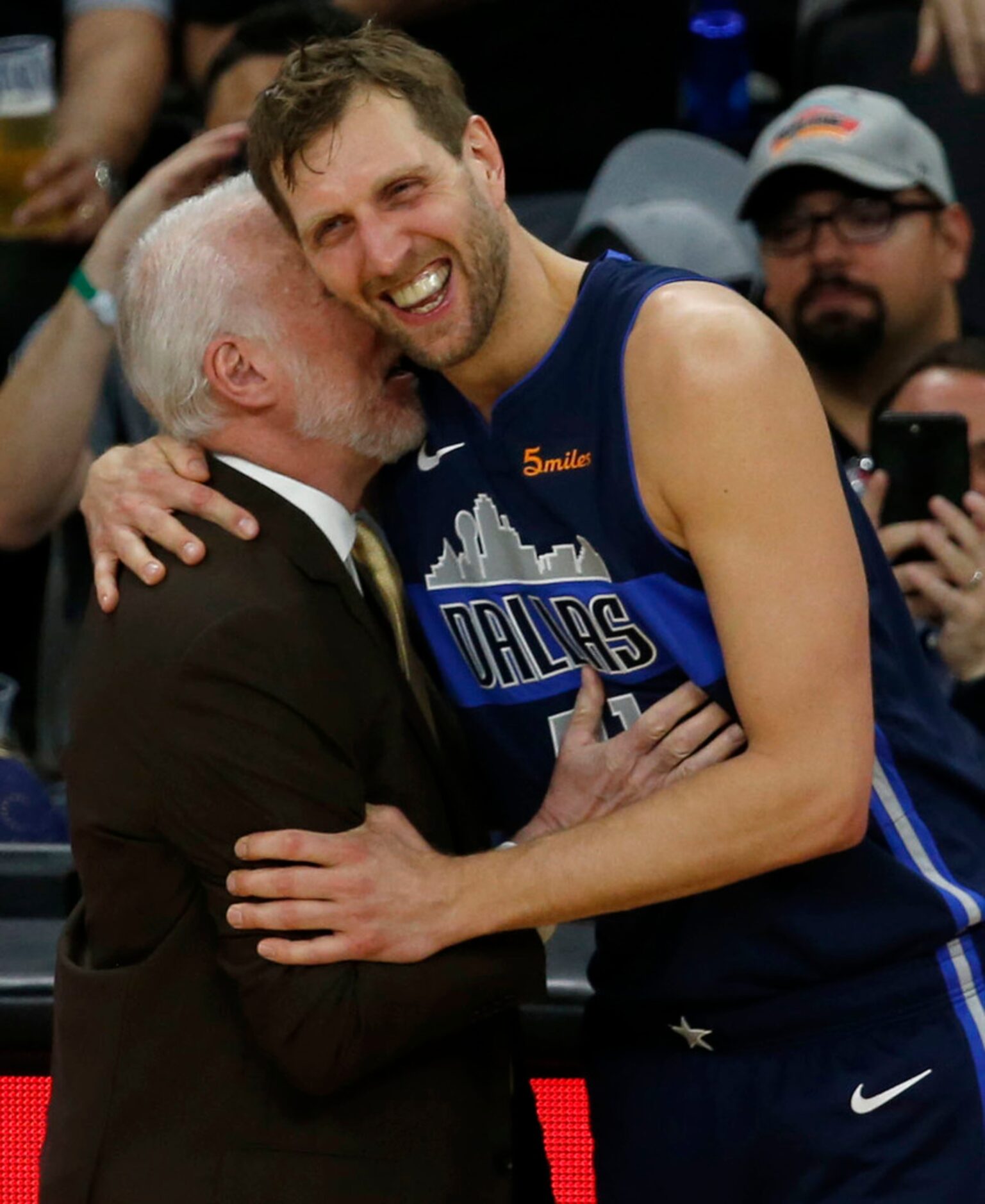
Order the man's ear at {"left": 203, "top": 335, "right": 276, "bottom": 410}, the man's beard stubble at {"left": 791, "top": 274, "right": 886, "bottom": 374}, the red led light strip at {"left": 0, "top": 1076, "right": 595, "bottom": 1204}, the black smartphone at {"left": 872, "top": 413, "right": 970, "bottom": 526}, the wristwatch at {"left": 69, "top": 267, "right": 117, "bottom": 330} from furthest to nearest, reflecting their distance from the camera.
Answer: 1. the man's beard stubble at {"left": 791, "top": 274, "right": 886, "bottom": 374}
2. the wristwatch at {"left": 69, "top": 267, "right": 117, "bottom": 330}
3. the black smartphone at {"left": 872, "top": 413, "right": 970, "bottom": 526}
4. the red led light strip at {"left": 0, "top": 1076, "right": 595, "bottom": 1204}
5. the man's ear at {"left": 203, "top": 335, "right": 276, "bottom": 410}

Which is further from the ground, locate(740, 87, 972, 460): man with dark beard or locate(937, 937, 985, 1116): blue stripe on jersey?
locate(937, 937, 985, 1116): blue stripe on jersey

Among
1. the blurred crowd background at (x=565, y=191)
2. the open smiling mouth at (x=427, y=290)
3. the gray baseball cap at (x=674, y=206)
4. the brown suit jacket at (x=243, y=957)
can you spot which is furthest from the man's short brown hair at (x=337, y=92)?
the gray baseball cap at (x=674, y=206)

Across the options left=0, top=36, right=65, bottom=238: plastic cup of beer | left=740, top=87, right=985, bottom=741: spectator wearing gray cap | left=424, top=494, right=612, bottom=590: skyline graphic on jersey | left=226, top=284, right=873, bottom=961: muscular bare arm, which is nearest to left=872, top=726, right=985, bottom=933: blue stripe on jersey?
left=226, top=284, right=873, bottom=961: muscular bare arm

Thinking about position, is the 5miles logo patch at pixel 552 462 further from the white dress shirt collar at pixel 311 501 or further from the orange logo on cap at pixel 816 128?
the orange logo on cap at pixel 816 128

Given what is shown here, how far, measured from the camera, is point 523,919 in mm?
1855

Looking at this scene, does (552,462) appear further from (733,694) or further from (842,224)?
(842,224)

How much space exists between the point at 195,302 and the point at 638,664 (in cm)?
62

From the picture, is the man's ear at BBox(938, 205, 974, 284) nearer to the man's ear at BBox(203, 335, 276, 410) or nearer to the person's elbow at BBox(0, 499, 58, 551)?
the person's elbow at BBox(0, 499, 58, 551)

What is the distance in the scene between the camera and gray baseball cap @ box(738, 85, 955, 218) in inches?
137

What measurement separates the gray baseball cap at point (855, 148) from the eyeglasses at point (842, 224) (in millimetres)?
40

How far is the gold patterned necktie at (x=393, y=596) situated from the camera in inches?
81.7

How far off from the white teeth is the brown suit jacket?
252 millimetres

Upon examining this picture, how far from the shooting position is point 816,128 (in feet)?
11.6

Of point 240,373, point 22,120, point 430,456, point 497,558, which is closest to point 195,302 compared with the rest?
point 240,373
